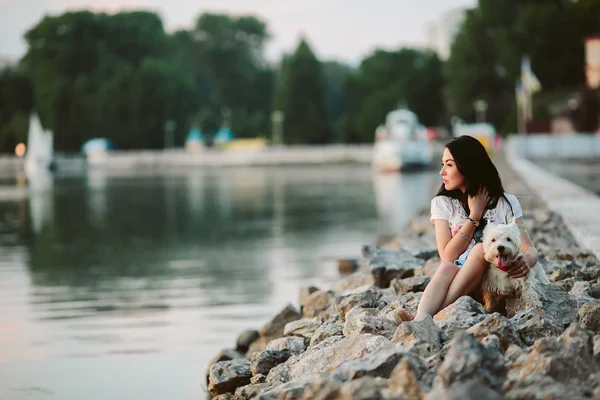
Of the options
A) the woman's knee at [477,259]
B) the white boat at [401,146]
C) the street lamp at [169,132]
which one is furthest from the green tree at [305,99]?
the woman's knee at [477,259]

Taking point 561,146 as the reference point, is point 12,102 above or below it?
above

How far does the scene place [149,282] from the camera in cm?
1518

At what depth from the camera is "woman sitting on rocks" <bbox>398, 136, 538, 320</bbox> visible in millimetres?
6805

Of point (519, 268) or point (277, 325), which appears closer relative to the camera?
point (519, 268)

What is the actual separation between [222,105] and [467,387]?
126m

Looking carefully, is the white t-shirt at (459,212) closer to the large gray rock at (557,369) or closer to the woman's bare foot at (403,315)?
the woman's bare foot at (403,315)

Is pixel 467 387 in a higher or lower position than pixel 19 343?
higher

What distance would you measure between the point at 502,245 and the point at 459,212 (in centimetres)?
84

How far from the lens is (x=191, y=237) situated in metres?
23.0

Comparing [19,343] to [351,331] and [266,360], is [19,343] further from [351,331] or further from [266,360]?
[351,331]

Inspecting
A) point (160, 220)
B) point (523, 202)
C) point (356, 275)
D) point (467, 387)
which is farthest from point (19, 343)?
point (160, 220)

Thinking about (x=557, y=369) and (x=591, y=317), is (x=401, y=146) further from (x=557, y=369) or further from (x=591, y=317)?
(x=557, y=369)

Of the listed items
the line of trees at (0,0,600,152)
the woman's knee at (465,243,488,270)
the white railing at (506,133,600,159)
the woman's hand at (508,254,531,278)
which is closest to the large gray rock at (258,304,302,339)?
the woman's knee at (465,243,488,270)

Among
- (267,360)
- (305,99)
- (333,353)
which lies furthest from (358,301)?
(305,99)
